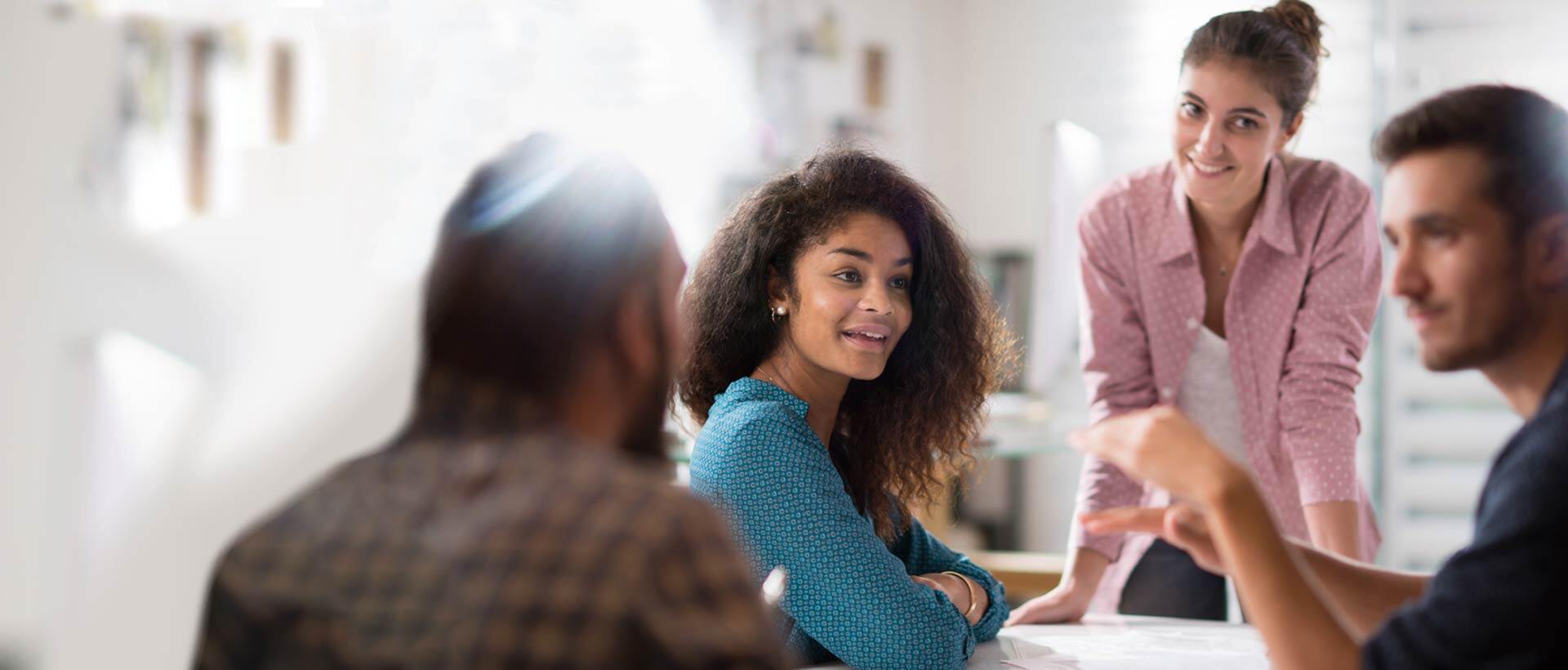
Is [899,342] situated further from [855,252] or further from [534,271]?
[534,271]

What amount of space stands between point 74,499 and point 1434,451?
3.48 metres

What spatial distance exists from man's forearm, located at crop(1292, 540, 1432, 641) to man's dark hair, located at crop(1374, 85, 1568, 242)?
0.40m

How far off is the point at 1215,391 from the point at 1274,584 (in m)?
0.99

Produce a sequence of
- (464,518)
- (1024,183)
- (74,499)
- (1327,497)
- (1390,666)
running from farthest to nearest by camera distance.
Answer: (1024,183) < (1327,497) < (74,499) < (1390,666) < (464,518)

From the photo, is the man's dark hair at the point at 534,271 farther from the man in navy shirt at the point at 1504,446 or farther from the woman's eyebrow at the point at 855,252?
the woman's eyebrow at the point at 855,252

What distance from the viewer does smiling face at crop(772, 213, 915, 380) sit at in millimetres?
1540

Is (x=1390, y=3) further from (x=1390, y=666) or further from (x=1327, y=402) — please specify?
(x=1390, y=666)

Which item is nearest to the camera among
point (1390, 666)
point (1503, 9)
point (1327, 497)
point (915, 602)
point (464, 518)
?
point (464, 518)

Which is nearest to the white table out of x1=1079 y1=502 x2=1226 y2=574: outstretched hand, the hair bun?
x1=1079 y1=502 x2=1226 y2=574: outstretched hand

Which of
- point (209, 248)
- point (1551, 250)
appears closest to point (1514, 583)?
point (1551, 250)

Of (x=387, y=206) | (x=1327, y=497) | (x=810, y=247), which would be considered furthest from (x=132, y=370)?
(x=1327, y=497)

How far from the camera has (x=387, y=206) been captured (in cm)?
182

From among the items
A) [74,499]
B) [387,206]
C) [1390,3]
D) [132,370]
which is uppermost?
[1390,3]

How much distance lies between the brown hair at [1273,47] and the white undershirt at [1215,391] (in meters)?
0.31
